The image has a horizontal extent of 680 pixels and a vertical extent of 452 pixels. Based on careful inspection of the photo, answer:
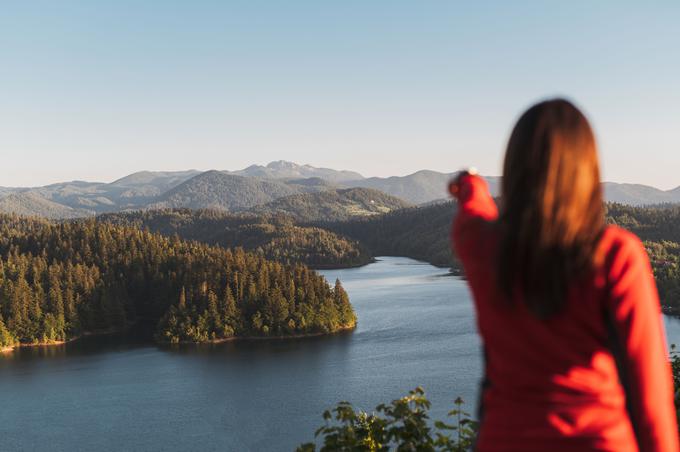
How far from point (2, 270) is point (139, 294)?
24.5 m

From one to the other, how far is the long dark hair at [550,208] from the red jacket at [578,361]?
0.22 feet

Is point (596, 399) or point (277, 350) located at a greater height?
point (596, 399)

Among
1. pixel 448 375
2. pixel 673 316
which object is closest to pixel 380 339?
pixel 448 375

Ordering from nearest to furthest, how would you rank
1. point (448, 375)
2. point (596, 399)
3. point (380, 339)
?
point (596, 399)
point (448, 375)
point (380, 339)

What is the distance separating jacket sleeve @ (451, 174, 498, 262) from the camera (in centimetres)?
274

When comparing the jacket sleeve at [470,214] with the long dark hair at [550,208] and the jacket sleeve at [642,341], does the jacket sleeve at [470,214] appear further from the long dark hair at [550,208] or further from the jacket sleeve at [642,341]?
the jacket sleeve at [642,341]

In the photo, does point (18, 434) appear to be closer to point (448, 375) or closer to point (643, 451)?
point (448, 375)

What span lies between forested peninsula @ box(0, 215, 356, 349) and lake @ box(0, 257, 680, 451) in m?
4.53

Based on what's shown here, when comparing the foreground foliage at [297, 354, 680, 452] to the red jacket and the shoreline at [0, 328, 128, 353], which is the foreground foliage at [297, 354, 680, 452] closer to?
the red jacket

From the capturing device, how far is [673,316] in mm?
100250

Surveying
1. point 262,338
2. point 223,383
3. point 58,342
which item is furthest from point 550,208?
point 58,342

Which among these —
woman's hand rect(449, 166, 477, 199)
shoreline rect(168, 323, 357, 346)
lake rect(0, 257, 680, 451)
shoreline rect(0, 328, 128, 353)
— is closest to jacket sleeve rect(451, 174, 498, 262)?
woman's hand rect(449, 166, 477, 199)

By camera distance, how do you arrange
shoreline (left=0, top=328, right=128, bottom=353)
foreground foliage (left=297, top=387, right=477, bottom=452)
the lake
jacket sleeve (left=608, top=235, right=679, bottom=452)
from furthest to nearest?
shoreline (left=0, top=328, right=128, bottom=353) < the lake < foreground foliage (left=297, top=387, right=477, bottom=452) < jacket sleeve (left=608, top=235, right=679, bottom=452)

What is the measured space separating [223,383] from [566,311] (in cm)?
6838
